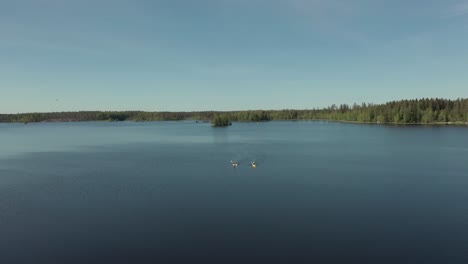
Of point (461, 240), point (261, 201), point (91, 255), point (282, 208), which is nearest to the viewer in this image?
point (91, 255)

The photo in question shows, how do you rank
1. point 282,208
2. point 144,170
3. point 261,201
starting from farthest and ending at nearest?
point 144,170, point 261,201, point 282,208

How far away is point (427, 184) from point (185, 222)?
92.4ft

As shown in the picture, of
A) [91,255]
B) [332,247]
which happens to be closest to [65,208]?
[91,255]

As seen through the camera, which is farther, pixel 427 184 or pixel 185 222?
pixel 427 184

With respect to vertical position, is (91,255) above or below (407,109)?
below

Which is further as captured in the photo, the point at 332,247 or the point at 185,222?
the point at 185,222

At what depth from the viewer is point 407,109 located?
540 feet

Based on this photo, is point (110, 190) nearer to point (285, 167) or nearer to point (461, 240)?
point (285, 167)

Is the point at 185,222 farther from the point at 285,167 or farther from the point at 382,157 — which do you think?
the point at 382,157

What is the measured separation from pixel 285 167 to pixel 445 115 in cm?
14296

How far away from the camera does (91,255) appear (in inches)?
806

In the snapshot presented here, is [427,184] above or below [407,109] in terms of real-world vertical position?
below

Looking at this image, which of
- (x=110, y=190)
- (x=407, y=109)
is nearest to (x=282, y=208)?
(x=110, y=190)

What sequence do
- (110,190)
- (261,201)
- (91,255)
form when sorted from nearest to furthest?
(91,255) → (261,201) → (110,190)
